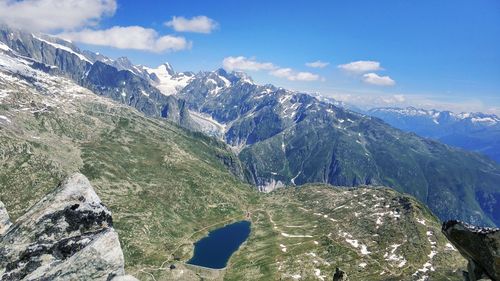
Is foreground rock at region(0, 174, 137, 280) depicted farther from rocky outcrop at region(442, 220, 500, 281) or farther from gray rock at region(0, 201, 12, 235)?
rocky outcrop at region(442, 220, 500, 281)

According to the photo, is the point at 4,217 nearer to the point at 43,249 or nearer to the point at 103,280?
the point at 43,249

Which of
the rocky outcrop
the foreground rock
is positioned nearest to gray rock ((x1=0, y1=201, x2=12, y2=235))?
the foreground rock

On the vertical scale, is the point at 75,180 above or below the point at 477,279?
above

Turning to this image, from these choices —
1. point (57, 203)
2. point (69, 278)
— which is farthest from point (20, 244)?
point (69, 278)

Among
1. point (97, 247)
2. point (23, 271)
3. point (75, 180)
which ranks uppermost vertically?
point (75, 180)

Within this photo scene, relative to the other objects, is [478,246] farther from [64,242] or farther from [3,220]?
[3,220]
